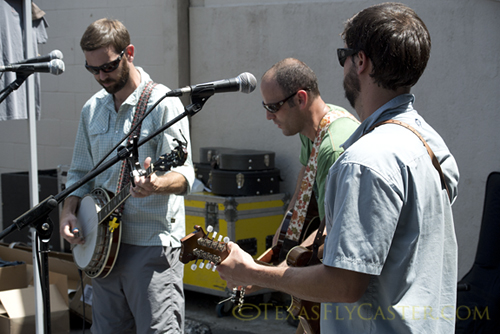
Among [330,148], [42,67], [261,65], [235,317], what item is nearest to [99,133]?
[42,67]

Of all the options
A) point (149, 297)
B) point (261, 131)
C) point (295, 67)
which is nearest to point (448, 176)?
point (295, 67)

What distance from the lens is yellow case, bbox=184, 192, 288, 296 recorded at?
4.38 metres

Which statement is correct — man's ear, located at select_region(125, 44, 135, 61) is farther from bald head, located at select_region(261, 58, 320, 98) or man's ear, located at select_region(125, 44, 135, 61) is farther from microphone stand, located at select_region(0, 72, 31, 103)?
bald head, located at select_region(261, 58, 320, 98)

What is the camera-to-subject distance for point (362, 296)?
127 centimetres

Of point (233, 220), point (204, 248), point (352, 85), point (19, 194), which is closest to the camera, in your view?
point (352, 85)

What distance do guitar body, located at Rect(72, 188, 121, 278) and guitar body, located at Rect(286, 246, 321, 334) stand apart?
0.83m

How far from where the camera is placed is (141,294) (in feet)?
7.88

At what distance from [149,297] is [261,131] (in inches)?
109

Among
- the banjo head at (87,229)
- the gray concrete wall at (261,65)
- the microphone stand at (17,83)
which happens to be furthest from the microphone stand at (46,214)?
the gray concrete wall at (261,65)

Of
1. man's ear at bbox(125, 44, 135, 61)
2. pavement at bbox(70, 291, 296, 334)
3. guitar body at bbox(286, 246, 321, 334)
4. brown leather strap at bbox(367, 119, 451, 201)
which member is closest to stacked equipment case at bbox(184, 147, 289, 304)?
pavement at bbox(70, 291, 296, 334)

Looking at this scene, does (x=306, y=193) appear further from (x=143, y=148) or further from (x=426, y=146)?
(x=426, y=146)

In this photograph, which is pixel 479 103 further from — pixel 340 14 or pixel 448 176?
pixel 448 176

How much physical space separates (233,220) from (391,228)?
3.23 meters

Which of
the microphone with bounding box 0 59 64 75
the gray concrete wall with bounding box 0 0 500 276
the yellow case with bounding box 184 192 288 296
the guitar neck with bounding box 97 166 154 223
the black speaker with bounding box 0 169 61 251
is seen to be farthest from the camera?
the black speaker with bounding box 0 169 61 251
